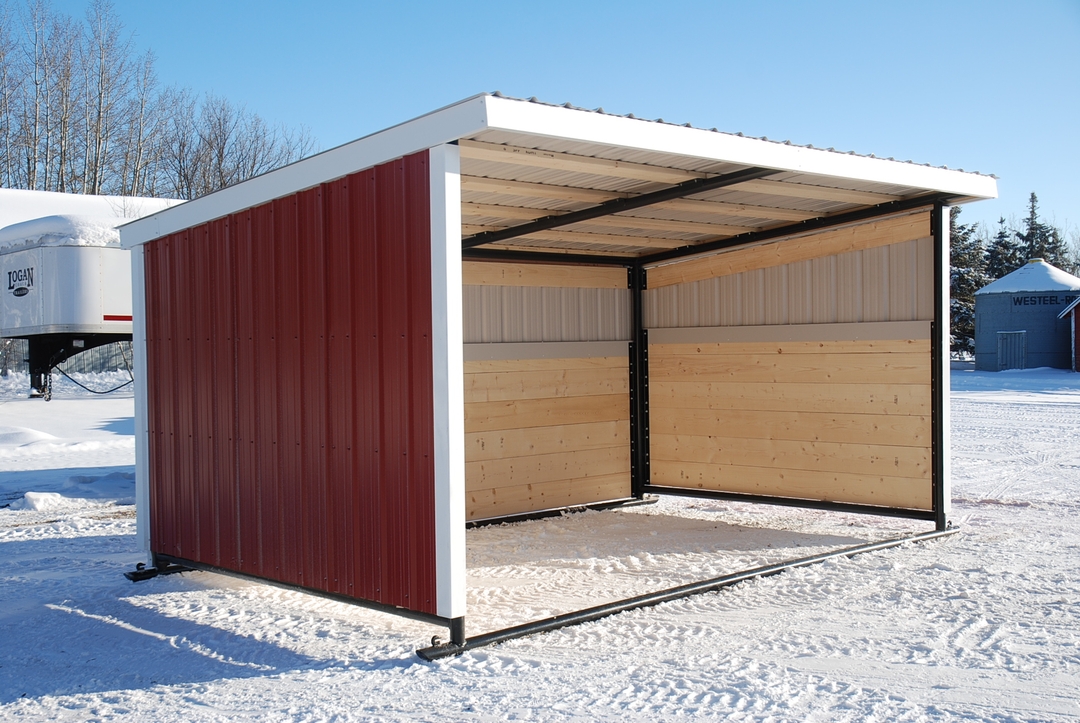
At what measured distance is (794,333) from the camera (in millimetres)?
7992

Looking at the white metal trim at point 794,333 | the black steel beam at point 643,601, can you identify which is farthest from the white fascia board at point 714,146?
the black steel beam at point 643,601

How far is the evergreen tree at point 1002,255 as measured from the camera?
45125 millimetres

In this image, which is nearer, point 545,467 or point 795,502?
point 795,502

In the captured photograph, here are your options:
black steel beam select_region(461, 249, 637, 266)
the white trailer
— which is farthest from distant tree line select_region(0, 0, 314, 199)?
black steel beam select_region(461, 249, 637, 266)

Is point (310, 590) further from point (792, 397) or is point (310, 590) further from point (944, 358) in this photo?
point (944, 358)

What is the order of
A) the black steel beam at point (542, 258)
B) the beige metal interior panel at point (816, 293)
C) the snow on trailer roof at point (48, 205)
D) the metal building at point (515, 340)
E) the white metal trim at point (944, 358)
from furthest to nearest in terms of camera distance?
1. the snow on trailer roof at point (48, 205)
2. the black steel beam at point (542, 258)
3. the beige metal interior panel at point (816, 293)
4. the white metal trim at point (944, 358)
5. the metal building at point (515, 340)

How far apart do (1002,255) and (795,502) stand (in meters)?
43.5

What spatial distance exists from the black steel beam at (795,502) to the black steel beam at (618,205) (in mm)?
3048

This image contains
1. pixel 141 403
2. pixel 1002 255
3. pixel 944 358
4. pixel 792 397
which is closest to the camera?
pixel 141 403

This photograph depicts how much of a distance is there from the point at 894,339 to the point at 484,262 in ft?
11.5

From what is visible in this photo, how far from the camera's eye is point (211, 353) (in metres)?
6.04

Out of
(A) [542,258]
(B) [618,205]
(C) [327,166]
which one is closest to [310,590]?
(C) [327,166]

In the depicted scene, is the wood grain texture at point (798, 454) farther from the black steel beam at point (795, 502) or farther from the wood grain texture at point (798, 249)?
the wood grain texture at point (798, 249)

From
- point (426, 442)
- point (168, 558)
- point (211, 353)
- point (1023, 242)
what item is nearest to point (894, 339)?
point (426, 442)
